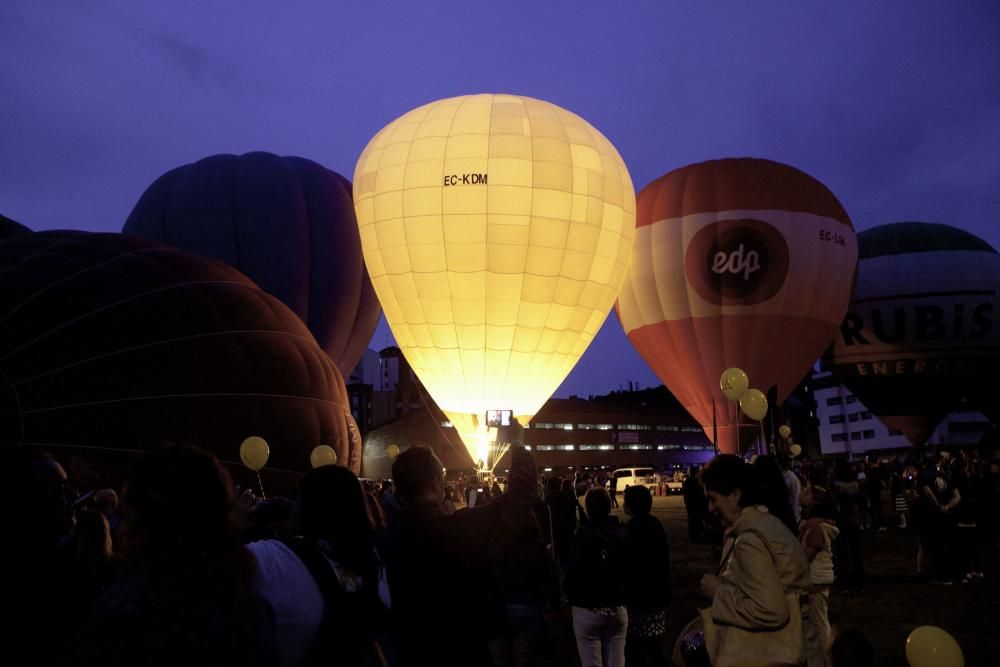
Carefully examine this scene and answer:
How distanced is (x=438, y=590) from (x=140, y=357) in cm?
736

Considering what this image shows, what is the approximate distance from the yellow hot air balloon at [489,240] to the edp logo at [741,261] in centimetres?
478

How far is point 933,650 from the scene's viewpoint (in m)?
3.01

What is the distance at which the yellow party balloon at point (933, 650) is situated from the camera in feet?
9.77

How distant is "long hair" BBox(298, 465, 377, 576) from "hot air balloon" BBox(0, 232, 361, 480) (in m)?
6.94

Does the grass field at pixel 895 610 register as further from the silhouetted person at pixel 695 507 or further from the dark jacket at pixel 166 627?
the dark jacket at pixel 166 627

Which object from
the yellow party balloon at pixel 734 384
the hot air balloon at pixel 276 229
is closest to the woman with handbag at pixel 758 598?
the yellow party balloon at pixel 734 384

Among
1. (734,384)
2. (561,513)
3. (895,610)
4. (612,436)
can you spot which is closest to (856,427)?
(612,436)

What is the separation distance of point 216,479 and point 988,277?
3095cm

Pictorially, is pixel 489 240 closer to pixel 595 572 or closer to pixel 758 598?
pixel 595 572

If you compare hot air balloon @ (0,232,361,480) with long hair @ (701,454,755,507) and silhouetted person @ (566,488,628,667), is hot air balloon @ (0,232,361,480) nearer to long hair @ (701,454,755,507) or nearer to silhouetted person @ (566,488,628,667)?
silhouetted person @ (566,488,628,667)

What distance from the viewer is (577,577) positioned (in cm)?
450

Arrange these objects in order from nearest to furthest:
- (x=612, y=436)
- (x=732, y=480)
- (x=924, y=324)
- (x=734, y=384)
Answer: (x=732, y=480)
(x=734, y=384)
(x=924, y=324)
(x=612, y=436)

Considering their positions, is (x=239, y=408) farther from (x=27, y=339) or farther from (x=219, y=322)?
(x=27, y=339)

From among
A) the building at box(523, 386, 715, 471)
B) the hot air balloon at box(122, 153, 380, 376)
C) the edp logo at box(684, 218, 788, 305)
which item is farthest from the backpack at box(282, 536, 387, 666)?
the building at box(523, 386, 715, 471)
